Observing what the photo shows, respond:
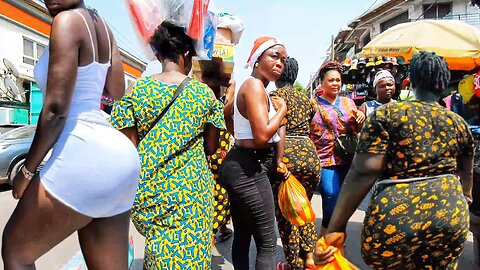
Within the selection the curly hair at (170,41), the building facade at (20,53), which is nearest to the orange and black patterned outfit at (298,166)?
the curly hair at (170,41)

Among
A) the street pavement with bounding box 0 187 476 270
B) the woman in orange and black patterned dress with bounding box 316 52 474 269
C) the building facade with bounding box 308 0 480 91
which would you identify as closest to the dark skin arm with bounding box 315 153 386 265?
the woman in orange and black patterned dress with bounding box 316 52 474 269

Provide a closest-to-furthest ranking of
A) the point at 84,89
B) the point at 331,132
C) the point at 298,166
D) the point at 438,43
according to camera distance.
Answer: the point at 84,89 < the point at 298,166 < the point at 331,132 < the point at 438,43

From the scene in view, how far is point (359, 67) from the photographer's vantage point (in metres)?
6.65

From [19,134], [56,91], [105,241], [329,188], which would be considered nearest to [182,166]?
[105,241]

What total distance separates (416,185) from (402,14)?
23881 millimetres

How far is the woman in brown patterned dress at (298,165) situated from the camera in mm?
3191

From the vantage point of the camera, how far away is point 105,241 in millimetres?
1599

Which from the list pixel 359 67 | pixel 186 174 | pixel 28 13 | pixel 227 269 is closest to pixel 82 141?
pixel 186 174

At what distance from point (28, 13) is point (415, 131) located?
1892 centimetres

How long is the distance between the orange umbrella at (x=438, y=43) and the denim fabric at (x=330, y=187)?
2.72 m

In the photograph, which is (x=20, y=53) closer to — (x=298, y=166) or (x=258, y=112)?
(x=298, y=166)

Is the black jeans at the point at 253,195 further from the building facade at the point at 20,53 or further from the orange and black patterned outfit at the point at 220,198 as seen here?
the building facade at the point at 20,53

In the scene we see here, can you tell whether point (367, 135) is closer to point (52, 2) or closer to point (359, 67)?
point (52, 2)

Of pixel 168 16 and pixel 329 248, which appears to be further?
pixel 168 16
